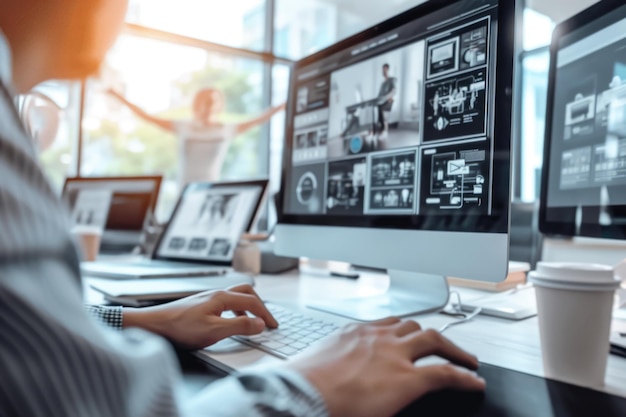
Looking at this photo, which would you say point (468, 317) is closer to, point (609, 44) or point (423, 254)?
point (423, 254)

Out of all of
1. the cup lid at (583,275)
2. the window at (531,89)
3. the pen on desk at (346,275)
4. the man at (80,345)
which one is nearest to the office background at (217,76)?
the window at (531,89)

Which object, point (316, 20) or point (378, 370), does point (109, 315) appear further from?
point (316, 20)


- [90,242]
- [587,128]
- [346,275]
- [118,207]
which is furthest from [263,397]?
[118,207]

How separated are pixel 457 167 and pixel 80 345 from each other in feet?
2.14

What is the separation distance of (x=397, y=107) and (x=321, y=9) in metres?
3.96

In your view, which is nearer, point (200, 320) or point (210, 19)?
point (200, 320)

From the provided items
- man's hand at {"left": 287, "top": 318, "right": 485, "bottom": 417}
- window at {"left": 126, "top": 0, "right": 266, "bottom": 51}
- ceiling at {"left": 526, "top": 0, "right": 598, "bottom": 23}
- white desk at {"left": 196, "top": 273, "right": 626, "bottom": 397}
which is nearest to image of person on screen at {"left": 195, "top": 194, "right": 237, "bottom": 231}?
white desk at {"left": 196, "top": 273, "right": 626, "bottom": 397}

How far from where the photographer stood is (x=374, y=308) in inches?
37.0

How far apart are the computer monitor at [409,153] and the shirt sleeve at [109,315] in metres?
0.40

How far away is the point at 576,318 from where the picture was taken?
51 centimetres

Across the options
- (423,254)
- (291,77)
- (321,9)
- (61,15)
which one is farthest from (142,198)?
(321,9)

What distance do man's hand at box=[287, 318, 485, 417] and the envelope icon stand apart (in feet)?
1.09

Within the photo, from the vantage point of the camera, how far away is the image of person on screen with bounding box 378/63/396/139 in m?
0.93

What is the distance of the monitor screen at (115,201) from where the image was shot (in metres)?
1.88
